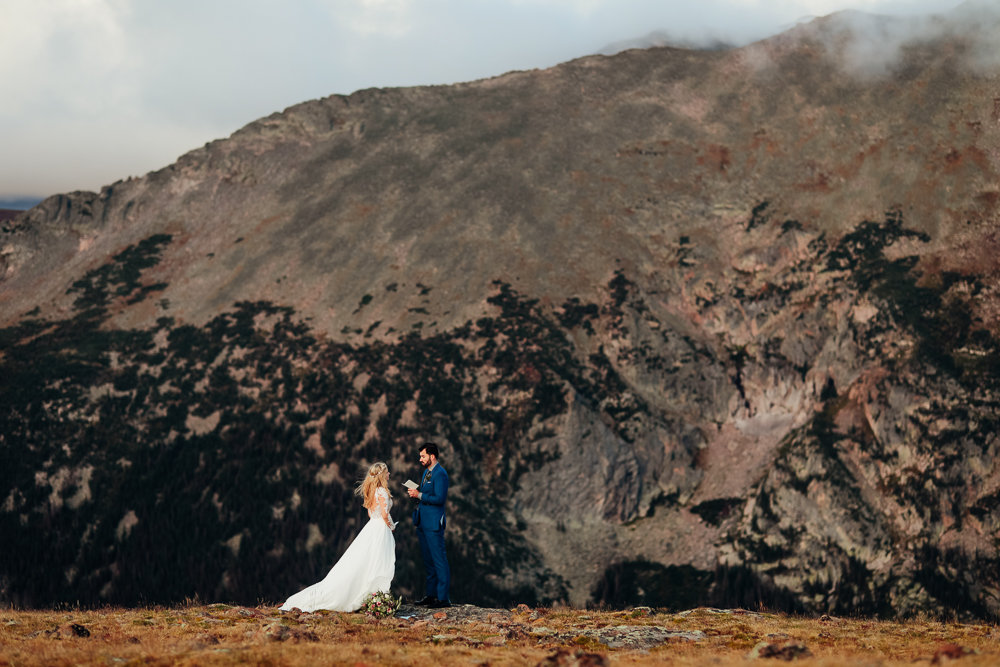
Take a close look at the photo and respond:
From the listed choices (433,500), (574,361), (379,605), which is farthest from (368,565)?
(574,361)

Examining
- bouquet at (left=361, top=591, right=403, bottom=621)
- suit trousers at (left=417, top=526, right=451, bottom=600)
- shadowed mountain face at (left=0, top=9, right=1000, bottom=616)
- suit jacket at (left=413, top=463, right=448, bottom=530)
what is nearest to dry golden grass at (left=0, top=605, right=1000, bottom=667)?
bouquet at (left=361, top=591, right=403, bottom=621)

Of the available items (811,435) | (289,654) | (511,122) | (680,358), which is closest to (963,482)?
(811,435)

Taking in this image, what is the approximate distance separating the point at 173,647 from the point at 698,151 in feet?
279

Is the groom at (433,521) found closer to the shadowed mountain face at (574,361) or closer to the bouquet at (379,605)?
the bouquet at (379,605)

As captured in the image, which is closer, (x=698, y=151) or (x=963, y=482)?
(x=963, y=482)

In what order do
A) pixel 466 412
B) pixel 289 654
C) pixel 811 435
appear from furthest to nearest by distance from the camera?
1. pixel 466 412
2. pixel 811 435
3. pixel 289 654

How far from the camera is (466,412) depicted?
2486 inches

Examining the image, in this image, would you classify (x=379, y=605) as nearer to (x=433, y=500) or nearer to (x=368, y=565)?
(x=368, y=565)

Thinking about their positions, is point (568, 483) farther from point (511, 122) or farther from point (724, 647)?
point (511, 122)

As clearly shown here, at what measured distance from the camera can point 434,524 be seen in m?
20.2

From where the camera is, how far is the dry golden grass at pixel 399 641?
14.0 metres

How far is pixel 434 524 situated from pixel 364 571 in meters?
2.33

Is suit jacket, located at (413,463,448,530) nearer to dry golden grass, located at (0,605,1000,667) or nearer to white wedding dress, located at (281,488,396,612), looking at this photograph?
white wedding dress, located at (281,488,396,612)

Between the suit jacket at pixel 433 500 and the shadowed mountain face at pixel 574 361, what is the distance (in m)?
34.8
